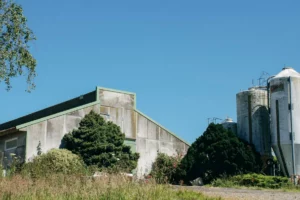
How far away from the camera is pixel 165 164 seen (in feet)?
106

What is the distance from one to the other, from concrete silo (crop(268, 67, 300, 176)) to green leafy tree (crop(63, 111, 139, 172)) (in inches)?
333

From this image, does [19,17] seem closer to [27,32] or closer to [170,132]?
[27,32]

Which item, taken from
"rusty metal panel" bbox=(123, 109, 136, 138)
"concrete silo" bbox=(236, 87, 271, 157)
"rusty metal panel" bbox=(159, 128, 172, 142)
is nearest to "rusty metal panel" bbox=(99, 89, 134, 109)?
"rusty metal panel" bbox=(123, 109, 136, 138)

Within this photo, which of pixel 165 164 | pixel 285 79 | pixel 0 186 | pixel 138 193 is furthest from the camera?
pixel 165 164

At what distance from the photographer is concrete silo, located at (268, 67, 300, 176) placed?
2911 cm

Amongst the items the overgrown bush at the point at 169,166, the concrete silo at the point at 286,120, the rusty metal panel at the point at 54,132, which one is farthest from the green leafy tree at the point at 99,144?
the concrete silo at the point at 286,120

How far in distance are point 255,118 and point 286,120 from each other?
2570mm

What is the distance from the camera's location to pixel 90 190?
13.6 meters

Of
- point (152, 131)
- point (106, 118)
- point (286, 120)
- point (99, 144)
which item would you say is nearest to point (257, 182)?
point (286, 120)

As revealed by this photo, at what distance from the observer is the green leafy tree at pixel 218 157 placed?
28.2 metres

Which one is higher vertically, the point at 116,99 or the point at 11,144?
the point at 116,99

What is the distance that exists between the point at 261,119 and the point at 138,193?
19816mm

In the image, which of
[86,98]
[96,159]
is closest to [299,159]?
[96,159]

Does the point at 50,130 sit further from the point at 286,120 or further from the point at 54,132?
the point at 286,120
